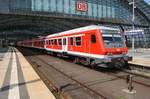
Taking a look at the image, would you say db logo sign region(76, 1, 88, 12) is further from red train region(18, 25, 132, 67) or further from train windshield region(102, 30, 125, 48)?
train windshield region(102, 30, 125, 48)

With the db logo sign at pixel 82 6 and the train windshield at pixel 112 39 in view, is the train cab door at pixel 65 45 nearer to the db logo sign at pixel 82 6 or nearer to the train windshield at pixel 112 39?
the train windshield at pixel 112 39

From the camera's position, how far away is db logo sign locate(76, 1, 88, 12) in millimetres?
62562

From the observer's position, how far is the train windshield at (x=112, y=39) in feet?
55.5

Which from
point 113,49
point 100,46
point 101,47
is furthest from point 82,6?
point 101,47

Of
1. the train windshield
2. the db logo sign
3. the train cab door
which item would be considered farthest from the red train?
the db logo sign

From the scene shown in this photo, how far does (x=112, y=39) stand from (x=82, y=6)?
47037 mm

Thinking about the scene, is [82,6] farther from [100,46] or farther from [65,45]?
[100,46]

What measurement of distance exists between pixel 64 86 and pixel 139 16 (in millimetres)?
63436

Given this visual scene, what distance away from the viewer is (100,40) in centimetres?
1669

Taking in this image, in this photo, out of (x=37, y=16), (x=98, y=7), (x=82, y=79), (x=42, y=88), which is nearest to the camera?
A: (x=42, y=88)

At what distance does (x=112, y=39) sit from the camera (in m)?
17.4

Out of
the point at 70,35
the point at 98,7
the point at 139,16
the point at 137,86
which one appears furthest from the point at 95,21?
the point at 137,86

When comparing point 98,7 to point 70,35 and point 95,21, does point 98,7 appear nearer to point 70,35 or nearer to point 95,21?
point 95,21

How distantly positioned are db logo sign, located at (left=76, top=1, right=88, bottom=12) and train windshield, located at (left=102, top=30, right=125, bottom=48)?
45.6 m
